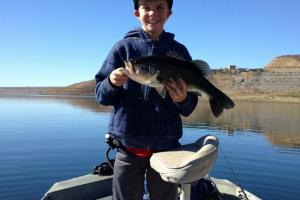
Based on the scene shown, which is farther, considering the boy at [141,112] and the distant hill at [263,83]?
the distant hill at [263,83]

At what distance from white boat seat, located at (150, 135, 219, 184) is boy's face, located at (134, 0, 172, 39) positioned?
1.43 meters

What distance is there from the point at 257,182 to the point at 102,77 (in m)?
11.4

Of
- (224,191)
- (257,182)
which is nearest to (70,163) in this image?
(257,182)

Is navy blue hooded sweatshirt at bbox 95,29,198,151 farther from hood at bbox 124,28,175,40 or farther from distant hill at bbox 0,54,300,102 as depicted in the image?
distant hill at bbox 0,54,300,102

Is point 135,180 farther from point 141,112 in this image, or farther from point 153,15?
point 153,15

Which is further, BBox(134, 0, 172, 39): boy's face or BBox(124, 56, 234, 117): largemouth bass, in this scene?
BBox(134, 0, 172, 39): boy's face

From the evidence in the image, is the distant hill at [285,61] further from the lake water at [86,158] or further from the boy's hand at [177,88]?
the boy's hand at [177,88]

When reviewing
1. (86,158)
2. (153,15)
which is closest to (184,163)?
(153,15)

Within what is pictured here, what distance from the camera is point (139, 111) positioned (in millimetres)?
4781

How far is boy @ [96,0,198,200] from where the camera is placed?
15.7 ft

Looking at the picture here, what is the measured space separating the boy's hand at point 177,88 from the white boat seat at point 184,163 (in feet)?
1.98

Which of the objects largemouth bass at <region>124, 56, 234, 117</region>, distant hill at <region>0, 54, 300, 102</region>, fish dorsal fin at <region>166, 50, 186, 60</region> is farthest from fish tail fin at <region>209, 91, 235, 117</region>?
distant hill at <region>0, 54, 300, 102</region>

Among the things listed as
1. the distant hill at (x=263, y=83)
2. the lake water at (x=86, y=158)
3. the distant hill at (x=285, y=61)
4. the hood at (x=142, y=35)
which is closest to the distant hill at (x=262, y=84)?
the distant hill at (x=263, y=83)

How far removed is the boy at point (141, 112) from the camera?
15.7ft
